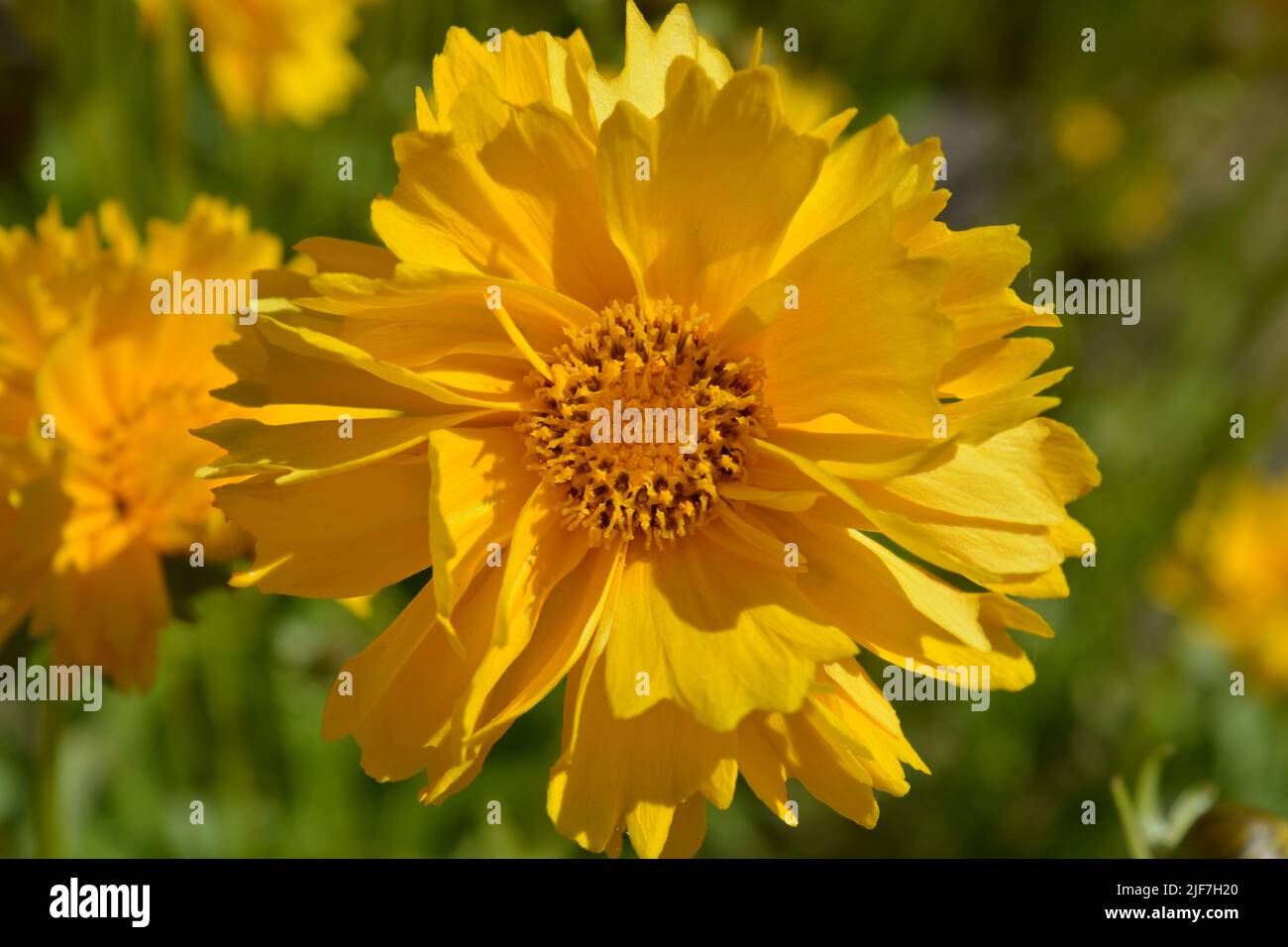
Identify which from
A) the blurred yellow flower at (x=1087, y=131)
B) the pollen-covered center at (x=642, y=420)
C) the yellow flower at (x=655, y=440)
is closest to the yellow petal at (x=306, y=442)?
the yellow flower at (x=655, y=440)

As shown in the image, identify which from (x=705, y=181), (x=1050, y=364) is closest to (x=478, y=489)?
(x=705, y=181)

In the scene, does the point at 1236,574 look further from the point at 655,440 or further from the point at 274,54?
the point at 274,54

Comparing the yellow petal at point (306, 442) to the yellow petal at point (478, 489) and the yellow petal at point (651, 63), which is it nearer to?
the yellow petal at point (478, 489)

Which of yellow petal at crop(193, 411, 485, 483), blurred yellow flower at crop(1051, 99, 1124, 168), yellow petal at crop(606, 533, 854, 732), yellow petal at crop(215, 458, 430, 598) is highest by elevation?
blurred yellow flower at crop(1051, 99, 1124, 168)

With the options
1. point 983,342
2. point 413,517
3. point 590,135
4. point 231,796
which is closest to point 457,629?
point 413,517

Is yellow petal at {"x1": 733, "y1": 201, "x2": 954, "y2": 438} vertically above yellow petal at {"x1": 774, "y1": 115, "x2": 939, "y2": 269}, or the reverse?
yellow petal at {"x1": 774, "y1": 115, "x2": 939, "y2": 269}

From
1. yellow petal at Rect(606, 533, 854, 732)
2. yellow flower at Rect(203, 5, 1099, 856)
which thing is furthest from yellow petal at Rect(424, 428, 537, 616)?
yellow petal at Rect(606, 533, 854, 732)

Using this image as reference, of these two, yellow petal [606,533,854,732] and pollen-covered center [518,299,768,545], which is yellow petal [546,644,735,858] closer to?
yellow petal [606,533,854,732]
